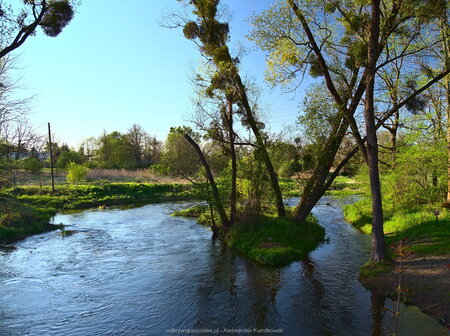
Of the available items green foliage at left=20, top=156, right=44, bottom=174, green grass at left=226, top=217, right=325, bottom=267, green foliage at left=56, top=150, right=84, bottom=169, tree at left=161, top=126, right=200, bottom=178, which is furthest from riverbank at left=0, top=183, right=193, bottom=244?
green foliage at left=56, top=150, right=84, bottom=169

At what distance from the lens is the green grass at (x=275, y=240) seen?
43.1 ft

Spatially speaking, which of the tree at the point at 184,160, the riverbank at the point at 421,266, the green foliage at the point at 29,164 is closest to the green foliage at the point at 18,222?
the green foliage at the point at 29,164

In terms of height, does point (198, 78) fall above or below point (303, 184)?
above

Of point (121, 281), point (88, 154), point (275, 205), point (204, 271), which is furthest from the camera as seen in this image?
point (88, 154)

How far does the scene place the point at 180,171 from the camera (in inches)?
666

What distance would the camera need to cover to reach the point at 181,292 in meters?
10.3

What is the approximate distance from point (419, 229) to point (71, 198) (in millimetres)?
27889

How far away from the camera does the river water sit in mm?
8023

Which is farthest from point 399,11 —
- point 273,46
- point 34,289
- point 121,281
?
point 34,289

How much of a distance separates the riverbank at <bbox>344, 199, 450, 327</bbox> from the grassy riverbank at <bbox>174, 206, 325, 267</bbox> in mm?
Result: 3113

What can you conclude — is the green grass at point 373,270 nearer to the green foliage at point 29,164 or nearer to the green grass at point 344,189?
the green grass at point 344,189

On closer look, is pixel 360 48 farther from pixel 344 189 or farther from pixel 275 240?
pixel 344 189

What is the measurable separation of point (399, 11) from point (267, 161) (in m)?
7.79

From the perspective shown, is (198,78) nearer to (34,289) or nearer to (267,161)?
(267,161)
